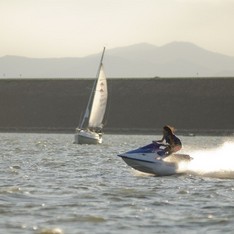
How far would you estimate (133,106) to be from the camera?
154000 millimetres

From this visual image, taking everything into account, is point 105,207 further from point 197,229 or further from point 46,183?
point 46,183

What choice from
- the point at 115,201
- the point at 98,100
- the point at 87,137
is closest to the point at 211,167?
the point at 115,201

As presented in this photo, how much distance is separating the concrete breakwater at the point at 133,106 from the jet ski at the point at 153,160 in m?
113

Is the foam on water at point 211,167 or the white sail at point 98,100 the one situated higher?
the white sail at point 98,100

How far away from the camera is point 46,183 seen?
100 ft

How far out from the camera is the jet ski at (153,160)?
3400 cm

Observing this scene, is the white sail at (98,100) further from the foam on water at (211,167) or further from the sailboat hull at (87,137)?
the foam on water at (211,167)

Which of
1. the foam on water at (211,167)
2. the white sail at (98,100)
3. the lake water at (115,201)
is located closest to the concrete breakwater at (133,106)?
the white sail at (98,100)

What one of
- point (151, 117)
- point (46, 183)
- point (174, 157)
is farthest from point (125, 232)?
point (151, 117)

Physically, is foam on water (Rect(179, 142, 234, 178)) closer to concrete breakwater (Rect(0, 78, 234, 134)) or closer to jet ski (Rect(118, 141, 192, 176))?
jet ski (Rect(118, 141, 192, 176))

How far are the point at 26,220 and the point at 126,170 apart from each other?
1745 cm

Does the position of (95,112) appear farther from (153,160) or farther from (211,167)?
(153,160)

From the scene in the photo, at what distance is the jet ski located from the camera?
1339 inches

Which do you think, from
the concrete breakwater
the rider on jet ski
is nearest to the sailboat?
the rider on jet ski
